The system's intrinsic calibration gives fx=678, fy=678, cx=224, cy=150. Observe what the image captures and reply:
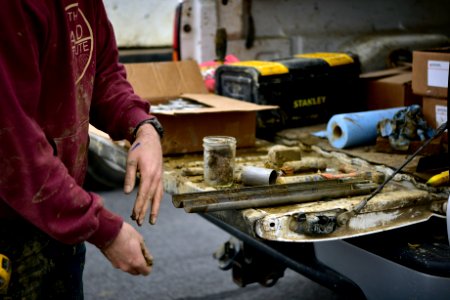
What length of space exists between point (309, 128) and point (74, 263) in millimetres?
1460

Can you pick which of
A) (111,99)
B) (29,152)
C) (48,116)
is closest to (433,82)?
(111,99)

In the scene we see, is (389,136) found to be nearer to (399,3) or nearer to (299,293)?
(299,293)

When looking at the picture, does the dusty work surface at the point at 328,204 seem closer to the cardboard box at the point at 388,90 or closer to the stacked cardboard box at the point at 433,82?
the stacked cardboard box at the point at 433,82

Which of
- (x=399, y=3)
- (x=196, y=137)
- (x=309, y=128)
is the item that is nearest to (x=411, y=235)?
(x=196, y=137)

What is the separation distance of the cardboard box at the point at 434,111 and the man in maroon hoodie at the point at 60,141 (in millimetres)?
1147

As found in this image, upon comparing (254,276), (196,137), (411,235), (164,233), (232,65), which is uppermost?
(232,65)

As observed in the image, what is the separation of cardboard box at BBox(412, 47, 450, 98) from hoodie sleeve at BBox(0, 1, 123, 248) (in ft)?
4.94

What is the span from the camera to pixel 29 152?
3.90 feet

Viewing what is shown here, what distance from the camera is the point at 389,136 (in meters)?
2.34

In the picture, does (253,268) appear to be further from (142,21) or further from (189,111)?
(142,21)

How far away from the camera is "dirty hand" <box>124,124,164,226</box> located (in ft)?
4.84

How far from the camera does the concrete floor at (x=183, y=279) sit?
10.3ft

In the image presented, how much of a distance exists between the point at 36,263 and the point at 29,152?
0.35 metres

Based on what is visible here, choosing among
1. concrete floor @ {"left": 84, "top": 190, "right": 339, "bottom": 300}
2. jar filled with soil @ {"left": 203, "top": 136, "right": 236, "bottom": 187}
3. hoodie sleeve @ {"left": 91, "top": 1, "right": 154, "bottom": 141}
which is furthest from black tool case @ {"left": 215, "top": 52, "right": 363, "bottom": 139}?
hoodie sleeve @ {"left": 91, "top": 1, "right": 154, "bottom": 141}
